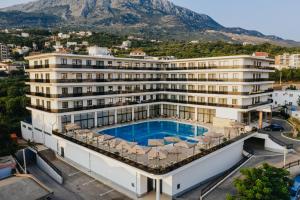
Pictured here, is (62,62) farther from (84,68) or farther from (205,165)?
(205,165)

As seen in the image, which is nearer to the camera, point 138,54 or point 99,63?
point 99,63

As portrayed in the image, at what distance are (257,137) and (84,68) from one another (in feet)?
93.2

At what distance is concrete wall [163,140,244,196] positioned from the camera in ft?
76.3

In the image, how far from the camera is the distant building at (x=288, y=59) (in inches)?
4392

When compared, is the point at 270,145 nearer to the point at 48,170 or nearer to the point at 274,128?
the point at 274,128

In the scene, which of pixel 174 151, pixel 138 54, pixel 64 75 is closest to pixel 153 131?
pixel 64 75

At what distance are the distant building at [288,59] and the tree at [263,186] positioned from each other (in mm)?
104627

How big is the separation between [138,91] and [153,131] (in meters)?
9.46

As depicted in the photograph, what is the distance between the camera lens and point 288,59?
11456cm

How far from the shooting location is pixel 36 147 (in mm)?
36406

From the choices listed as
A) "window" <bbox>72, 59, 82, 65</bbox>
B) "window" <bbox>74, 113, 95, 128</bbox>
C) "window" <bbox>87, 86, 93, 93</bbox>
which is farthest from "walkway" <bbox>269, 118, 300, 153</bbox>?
"window" <bbox>72, 59, 82, 65</bbox>

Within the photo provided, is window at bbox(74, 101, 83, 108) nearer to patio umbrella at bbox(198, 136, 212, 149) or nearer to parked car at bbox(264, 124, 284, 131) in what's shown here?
patio umbrella at bbox(198, 136, 212, 149)

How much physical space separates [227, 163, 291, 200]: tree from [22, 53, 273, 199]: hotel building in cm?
796

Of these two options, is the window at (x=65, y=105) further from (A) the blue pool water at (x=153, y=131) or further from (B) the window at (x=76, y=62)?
(A) the blue pool water at (x=153, y=131)
